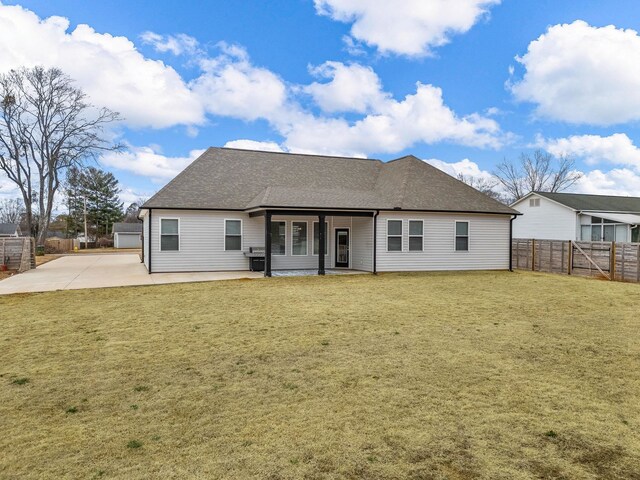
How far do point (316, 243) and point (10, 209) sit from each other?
76367 millimetres

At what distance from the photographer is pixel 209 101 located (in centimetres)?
2212

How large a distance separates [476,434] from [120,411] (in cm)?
333

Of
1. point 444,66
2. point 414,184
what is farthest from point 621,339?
point 444,66

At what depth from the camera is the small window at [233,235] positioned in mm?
17203

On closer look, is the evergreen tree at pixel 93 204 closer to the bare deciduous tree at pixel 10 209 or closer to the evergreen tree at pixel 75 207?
the evergreen tree at pixel 75 207

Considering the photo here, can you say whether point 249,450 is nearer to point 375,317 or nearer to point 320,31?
point 375,317

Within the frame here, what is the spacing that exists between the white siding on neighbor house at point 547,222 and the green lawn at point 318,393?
1924 centimetres

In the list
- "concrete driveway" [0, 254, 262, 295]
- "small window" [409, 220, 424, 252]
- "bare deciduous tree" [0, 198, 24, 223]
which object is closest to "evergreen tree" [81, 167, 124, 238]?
"bare deciduous tree" [0, 198, 24, 223]

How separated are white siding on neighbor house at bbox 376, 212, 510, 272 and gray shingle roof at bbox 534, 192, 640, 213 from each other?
998cm

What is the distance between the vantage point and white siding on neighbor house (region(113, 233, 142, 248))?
4822 cm

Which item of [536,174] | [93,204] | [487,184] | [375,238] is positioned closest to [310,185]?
[375,238]

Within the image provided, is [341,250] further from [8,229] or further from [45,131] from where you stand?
[8,229]

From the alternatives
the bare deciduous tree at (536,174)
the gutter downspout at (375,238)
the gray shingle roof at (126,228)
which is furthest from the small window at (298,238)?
the bare deciduous tree at (536,174)

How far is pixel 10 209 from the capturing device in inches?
2832
